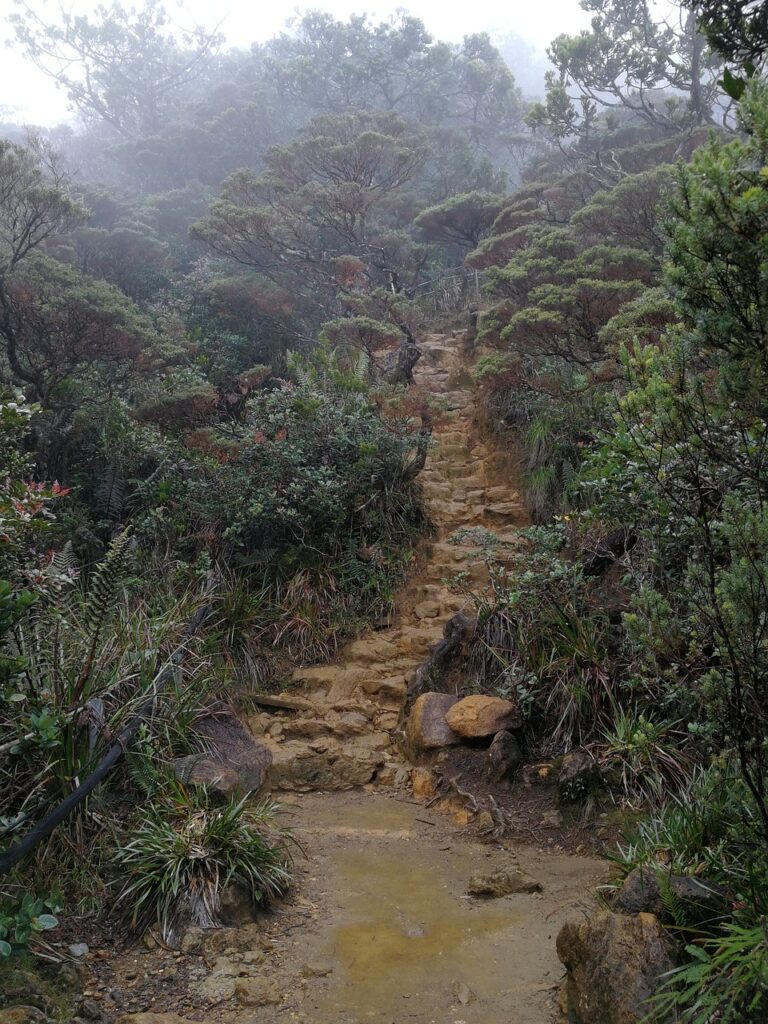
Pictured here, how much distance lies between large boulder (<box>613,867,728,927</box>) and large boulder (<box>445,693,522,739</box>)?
2334 millimetres

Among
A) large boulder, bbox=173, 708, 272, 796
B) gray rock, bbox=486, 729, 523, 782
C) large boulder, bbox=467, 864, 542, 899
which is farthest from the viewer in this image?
gray rock, bbox=486, 729, 523, 782

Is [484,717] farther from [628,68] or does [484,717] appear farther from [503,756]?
[628,68]

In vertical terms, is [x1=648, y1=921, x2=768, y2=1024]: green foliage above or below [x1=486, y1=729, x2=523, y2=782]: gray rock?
above

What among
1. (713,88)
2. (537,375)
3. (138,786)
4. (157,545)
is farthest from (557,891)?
(713,88)

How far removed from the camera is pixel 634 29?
1546cm

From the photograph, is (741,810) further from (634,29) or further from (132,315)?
(634,29)

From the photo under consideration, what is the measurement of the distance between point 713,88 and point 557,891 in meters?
14.9

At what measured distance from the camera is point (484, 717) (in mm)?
5367

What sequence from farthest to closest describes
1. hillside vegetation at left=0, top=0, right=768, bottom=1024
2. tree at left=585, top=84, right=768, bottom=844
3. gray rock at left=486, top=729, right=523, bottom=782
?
gray rock at left=486, top=729, right=523, bottom=782
hillside vegetation at left=0, top=0, right=768, bottom=1024
tree at left=585, top=84, right=768, bottom=844

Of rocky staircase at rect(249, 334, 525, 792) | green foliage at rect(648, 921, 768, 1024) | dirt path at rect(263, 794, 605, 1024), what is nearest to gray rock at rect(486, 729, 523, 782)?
dirt path at rect(263, 794, 605, 1024)

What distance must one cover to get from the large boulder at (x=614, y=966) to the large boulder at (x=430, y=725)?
2629 millimetres

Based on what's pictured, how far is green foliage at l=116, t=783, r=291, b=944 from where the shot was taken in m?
3.60

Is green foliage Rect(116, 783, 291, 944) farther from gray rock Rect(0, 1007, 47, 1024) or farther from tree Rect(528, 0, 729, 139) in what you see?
tree Rect(528, 0, 729, 139)

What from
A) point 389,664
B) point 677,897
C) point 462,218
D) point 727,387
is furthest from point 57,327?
point 462,218
